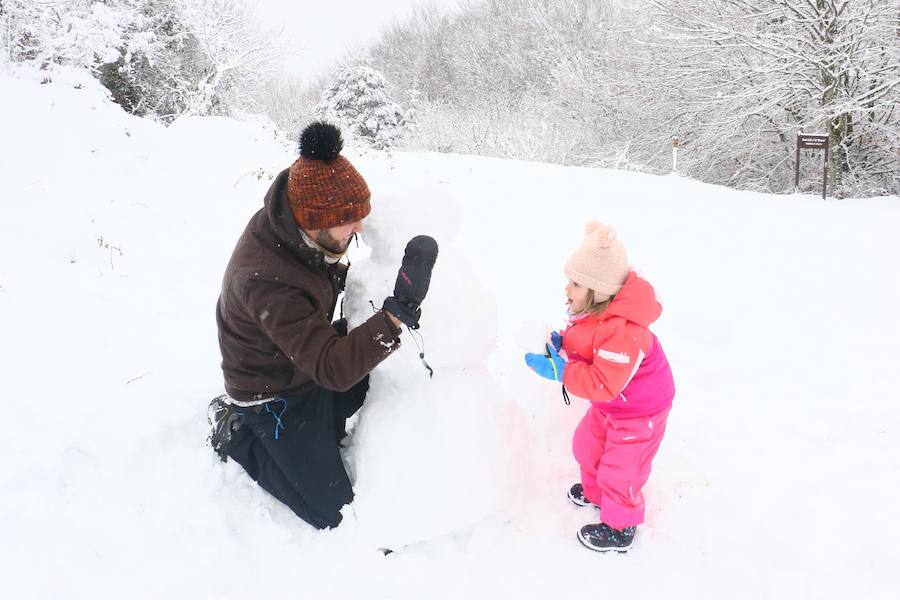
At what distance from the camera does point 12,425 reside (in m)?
2.32

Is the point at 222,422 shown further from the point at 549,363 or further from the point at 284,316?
the point at 549,363

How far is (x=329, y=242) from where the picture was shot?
201 cm

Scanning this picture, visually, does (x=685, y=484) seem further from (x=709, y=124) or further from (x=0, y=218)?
(x=709, y=124)

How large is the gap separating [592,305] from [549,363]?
0.91 feet

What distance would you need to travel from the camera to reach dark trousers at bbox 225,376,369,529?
2125 millimetres

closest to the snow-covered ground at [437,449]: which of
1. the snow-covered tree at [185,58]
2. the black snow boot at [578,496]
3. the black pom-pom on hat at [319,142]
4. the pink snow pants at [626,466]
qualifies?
the black snow boot at [578,496]

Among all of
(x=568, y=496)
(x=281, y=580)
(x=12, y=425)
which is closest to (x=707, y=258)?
(x=568, y=496)

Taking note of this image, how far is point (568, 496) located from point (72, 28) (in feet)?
29.3

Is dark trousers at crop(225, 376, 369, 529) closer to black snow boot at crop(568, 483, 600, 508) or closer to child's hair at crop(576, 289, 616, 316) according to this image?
black snow boot at crop(568, 483, 600, 508)

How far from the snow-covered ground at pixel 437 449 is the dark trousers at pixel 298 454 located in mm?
80

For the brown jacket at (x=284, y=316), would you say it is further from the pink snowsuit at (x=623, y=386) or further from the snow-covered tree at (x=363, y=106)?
the snow-covered tree at (x=363, y=106)

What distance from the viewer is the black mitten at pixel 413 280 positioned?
1774mm

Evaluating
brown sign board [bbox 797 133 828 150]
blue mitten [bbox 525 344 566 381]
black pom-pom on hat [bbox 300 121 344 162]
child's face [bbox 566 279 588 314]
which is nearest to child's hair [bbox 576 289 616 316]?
child's face [bbox 566 279 588 314]

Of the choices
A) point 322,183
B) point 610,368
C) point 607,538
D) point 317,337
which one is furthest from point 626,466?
point 322,183
